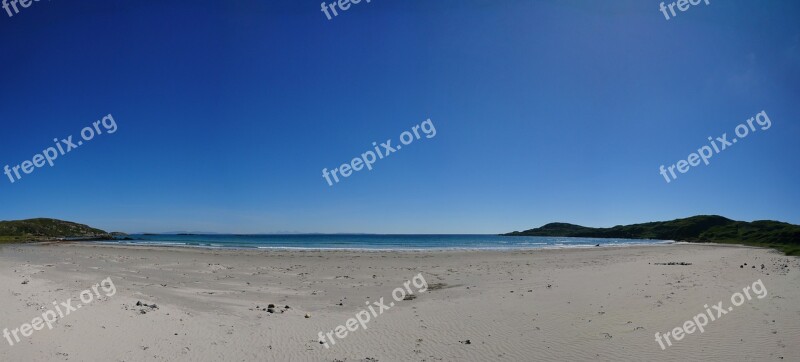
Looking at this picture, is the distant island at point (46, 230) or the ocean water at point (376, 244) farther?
the distant island at point (46, 230)

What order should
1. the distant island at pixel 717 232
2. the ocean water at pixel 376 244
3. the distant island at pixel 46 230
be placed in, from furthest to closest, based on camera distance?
the distant island at pixel 46 230 → the distant island at pixel 717 232 → the ocean water at pixel 376 244

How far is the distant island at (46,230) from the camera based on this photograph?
293 feet

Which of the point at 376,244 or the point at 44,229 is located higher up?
the point at 44,229

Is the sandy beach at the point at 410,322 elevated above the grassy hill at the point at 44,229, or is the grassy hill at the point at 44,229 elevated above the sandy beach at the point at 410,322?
the grassy hill at the point at 44,229

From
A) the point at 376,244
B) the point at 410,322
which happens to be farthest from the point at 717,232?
the point at 410,322

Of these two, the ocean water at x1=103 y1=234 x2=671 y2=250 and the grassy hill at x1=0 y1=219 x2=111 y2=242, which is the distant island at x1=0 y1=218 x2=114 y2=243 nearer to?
the grassy hill at x1=0 y1=219 x2=111 y2=242

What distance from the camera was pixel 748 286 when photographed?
1608cm

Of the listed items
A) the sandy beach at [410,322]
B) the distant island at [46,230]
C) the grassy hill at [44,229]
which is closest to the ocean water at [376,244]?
the distant island at [46,230]

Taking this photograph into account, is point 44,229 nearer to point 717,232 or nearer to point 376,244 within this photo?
point 376,244

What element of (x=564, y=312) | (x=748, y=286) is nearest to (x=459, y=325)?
(x=564, y=312)

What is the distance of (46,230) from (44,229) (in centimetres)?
50

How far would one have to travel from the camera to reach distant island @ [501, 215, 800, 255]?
65706 mm

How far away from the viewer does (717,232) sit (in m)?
106

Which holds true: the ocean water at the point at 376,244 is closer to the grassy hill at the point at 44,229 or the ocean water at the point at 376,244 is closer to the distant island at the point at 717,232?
the distant island at the point at 717,232
